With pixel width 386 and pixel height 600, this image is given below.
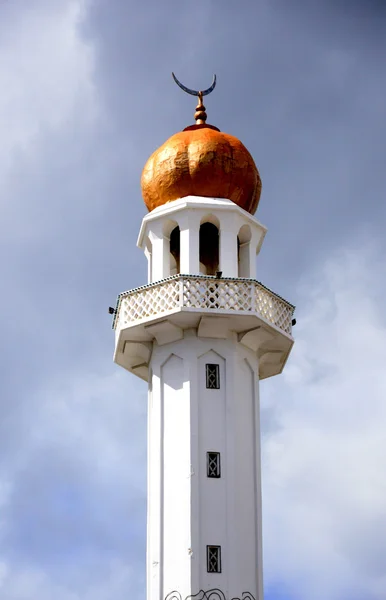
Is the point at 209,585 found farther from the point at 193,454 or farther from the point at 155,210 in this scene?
the point at 155,210

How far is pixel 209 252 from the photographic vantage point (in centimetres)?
3591

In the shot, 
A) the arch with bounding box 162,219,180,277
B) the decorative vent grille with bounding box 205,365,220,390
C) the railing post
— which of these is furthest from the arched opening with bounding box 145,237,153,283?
the decorative vent grille with bounding box 205,365,220,390

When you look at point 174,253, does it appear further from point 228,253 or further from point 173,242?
point 228,253

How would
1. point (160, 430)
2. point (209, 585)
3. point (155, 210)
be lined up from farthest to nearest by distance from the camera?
point (155, 210), point (160, 430), point (209, 585)

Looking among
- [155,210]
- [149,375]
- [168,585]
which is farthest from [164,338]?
[168,585]

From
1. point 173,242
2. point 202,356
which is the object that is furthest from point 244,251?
point 202,356

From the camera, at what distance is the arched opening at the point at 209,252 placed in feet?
116

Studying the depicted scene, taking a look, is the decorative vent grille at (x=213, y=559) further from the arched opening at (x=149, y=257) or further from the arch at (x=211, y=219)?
the arch at (x=211, y=219)

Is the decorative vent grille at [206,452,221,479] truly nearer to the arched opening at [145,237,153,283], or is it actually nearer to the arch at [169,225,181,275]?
the arched opening at [145,237,153,283]

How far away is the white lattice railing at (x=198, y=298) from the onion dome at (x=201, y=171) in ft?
9.03

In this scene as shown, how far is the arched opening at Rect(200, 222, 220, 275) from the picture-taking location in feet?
116

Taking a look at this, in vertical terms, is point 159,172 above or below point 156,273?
above

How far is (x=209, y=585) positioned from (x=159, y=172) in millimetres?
10144

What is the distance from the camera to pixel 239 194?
112 ft
